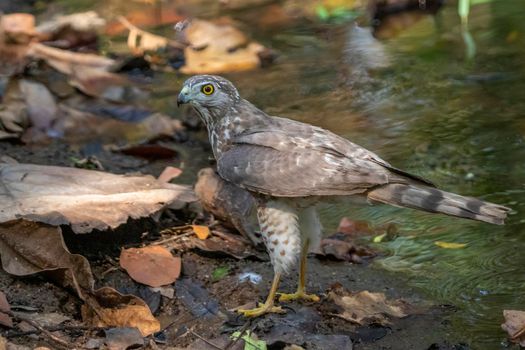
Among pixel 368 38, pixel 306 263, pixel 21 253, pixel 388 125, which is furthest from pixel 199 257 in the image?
pixel 368 38

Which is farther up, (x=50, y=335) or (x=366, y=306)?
(x=50, y=335)

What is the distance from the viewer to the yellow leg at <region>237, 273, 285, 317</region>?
14.6 ft

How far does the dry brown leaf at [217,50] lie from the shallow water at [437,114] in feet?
0.68

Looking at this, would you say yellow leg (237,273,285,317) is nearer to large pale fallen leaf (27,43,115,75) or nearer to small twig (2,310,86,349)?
small twig (2,310,86,349)

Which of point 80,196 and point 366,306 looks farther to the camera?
point 80,196

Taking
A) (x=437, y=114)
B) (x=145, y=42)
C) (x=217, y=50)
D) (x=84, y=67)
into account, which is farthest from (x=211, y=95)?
(x=145, y=42)

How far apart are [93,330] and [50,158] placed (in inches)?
99.6

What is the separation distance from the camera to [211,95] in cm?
509

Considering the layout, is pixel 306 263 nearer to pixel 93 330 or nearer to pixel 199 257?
pixel 199 257

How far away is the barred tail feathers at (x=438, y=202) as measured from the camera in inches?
163

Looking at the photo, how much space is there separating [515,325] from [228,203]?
1.77 m

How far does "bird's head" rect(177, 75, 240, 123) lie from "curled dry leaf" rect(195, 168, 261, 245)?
1.40 feet

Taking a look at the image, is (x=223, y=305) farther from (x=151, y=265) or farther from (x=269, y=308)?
(x=151, y=265)

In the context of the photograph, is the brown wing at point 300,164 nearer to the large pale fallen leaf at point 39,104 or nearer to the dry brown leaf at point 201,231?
the dry brown leaf at point 201,231
